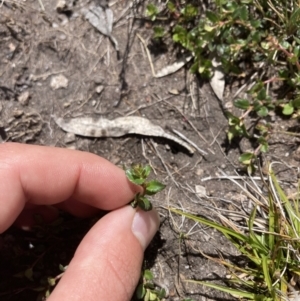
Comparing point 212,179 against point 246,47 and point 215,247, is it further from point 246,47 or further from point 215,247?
point 246,47

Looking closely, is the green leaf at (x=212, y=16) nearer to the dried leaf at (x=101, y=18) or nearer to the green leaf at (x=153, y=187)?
the dried leaf at (x=101, y=18)

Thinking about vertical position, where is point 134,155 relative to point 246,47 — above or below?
below

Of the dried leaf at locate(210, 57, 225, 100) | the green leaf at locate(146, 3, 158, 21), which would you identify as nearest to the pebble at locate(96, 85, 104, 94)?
the green leaf at locate(146, 3, 158, 21)

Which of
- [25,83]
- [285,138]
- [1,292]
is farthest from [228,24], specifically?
[1,292]

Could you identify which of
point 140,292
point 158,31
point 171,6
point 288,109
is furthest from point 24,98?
point 288,109

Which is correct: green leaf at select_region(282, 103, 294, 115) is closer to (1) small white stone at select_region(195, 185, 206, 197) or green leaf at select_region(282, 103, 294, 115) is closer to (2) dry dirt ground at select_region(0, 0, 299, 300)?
(2) dry dirt ground at select_region(0, 0, 299, 300)

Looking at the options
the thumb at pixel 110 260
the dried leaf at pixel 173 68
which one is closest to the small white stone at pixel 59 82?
the dried leaf at pixel 173 68
